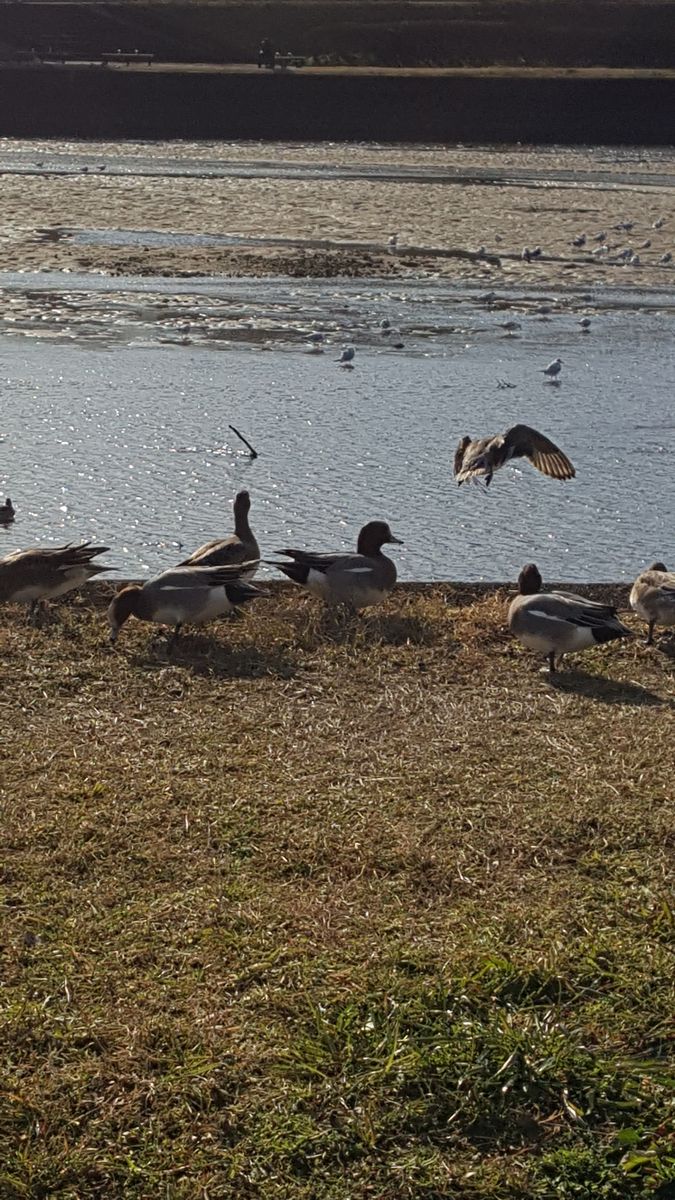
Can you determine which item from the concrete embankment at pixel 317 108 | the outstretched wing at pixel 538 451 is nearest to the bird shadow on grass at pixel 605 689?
the outstretched wing at pixel 538 451

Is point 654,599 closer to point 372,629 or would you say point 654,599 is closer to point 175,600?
point 372,629

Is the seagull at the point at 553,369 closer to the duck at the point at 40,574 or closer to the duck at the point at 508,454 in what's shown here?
the duck at the point at 508,454

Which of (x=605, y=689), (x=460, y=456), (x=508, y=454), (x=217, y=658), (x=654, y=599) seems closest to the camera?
(x=605, y=689)

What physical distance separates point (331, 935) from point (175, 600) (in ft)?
9.58

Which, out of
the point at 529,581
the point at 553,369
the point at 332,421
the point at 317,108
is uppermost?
the point at 317,108

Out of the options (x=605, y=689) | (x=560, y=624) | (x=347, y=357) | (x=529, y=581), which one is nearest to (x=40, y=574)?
(x=529, y=581)

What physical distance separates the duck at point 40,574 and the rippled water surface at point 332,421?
1.91 ft

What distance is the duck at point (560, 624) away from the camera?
6488 mm

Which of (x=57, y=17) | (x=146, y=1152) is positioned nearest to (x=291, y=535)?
(x=146, y=1152)

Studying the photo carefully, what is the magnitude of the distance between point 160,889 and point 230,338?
35.3ft

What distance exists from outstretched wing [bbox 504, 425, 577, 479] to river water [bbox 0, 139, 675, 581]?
0.20m

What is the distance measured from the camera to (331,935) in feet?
13.2

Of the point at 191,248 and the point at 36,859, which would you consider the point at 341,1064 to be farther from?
the point at 191,248

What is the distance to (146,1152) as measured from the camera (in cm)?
320
